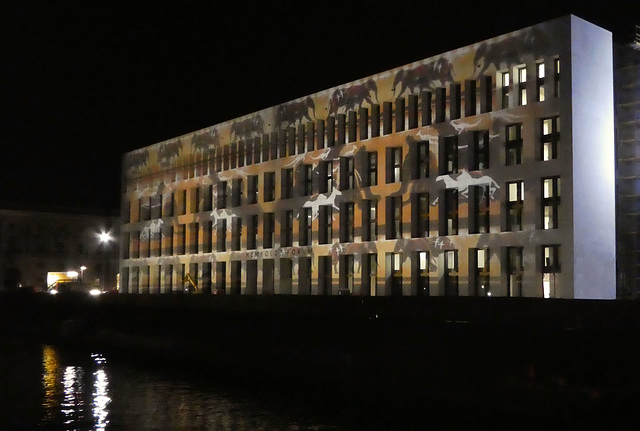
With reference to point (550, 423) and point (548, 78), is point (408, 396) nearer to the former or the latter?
point (550, 423)

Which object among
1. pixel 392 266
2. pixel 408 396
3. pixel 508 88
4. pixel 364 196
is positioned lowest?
pixel 408 396

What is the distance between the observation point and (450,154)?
4594 cm

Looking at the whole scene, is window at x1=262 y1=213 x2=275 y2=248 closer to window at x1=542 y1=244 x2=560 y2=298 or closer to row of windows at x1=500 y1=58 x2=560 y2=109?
row of windows at x1=500 y1=58 x2=560 y2=109

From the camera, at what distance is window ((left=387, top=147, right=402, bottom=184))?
161 feet

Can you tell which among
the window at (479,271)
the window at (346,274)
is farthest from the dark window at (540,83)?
the window at (346,274)

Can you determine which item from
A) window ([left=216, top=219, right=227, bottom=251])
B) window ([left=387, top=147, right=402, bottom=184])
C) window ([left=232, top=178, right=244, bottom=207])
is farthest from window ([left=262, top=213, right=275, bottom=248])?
window ([left=387, top=147, right=402, bottom=184])

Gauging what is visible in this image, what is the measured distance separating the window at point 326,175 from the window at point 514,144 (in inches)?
588

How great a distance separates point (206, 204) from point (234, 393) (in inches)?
1957

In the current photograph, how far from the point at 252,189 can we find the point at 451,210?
2034cm

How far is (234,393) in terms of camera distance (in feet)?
57.5

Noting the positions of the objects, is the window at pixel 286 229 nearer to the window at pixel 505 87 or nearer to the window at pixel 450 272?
the window at pixel 450 272

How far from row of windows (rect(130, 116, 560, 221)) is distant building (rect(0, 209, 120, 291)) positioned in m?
22.2

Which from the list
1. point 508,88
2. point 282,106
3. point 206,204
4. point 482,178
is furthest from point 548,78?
point 206,204

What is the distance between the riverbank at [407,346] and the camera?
14.9 m
